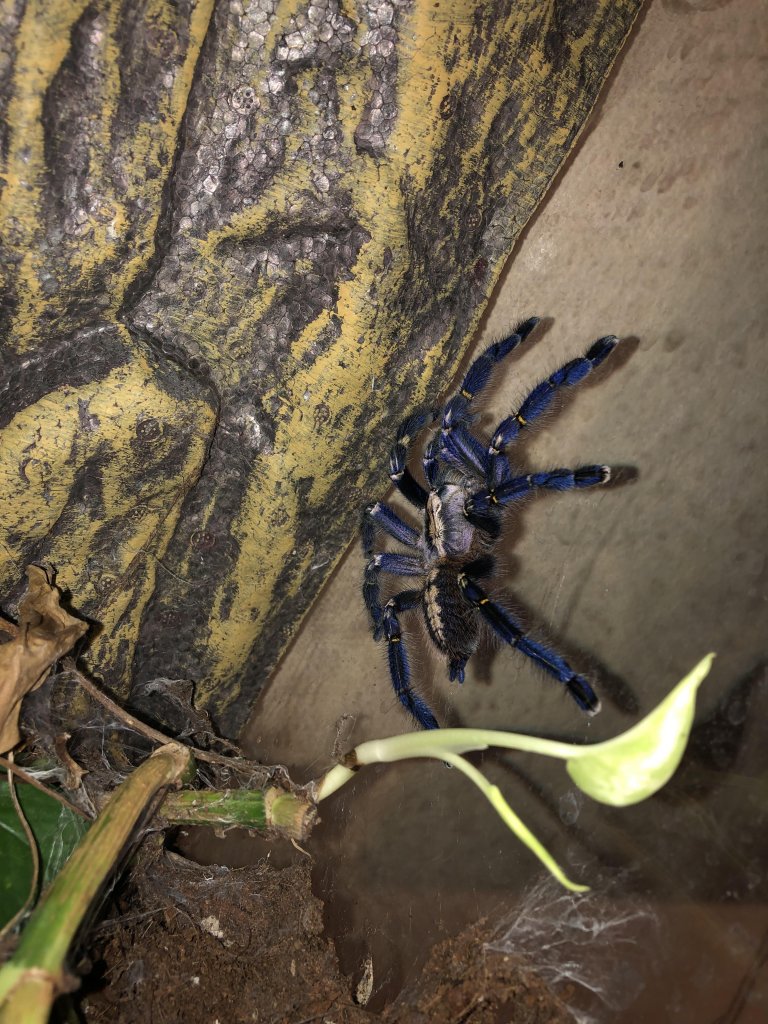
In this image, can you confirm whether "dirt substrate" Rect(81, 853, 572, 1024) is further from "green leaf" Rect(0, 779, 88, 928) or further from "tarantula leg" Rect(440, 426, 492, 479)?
"tarantula leg" Rect(440, 426, 492, 479)

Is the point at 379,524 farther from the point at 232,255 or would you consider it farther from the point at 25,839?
the point at 25,839

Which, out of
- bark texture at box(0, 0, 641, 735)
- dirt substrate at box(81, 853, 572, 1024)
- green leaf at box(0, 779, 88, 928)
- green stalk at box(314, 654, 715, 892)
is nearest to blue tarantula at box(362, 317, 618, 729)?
bark texture at box(0, 0, 641, 735)

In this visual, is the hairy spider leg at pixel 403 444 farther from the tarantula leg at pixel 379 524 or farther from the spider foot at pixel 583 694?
the spider foot at pixel 583 694

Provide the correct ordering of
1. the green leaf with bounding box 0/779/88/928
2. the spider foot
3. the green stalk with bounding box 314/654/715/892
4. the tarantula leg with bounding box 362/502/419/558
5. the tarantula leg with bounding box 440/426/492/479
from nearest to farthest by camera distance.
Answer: the green stalk with bounding box 314/654/715/892 < the green leaf with bounding box 0/779/88/928 < the spider foot < the tarantula leg with bounding box 440/426/492/479 < the tarantula leg with bounding box 362/502/419/558

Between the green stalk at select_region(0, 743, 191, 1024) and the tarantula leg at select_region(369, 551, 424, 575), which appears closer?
the green stalk at select_region(0, 743, 191, 1024)

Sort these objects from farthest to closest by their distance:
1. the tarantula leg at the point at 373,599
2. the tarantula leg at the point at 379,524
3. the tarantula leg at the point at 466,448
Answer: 1. the tarantula leg at the point at 373,599
2. the tarantula leg at the point at 379,524
3. the tarantula leg at the point at 466,448

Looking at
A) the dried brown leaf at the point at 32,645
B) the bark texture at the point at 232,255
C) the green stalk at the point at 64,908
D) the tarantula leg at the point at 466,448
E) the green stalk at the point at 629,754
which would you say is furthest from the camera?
the tarantula leg at the point at 466,448

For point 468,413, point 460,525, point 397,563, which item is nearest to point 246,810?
point 397,563

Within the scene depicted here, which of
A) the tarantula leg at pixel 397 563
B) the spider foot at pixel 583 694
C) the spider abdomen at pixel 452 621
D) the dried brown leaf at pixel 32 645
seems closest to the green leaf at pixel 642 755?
the spider foot at pixel 583 694
